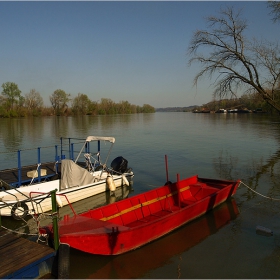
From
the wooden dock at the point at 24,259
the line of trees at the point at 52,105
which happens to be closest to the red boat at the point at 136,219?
the wooden dock at the point at 24,259

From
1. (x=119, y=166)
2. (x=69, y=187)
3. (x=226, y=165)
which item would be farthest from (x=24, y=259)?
(x=226, y=165)

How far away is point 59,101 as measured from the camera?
11344cm

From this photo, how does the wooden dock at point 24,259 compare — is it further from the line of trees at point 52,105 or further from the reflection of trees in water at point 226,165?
the line of trees at point 52,105

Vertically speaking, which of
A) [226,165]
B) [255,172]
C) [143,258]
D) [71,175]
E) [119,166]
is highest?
[71,175]

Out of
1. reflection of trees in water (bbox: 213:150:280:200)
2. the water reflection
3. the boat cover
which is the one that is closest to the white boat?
the boat cover

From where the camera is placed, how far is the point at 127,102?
150 metres

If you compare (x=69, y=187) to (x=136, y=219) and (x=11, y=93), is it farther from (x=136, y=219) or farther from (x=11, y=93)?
(x=11, y=93)

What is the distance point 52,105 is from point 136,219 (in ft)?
363

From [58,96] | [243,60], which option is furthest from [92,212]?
[58,96]

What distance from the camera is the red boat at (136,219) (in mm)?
7680

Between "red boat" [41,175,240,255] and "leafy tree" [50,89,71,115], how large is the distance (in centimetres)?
10605

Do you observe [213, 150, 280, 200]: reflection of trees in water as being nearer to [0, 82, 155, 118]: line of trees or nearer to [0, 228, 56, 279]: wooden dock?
[0, 228, 56, 279]: wooden dock

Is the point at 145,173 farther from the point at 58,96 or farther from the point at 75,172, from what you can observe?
the point at 58,96

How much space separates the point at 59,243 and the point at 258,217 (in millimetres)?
8182
